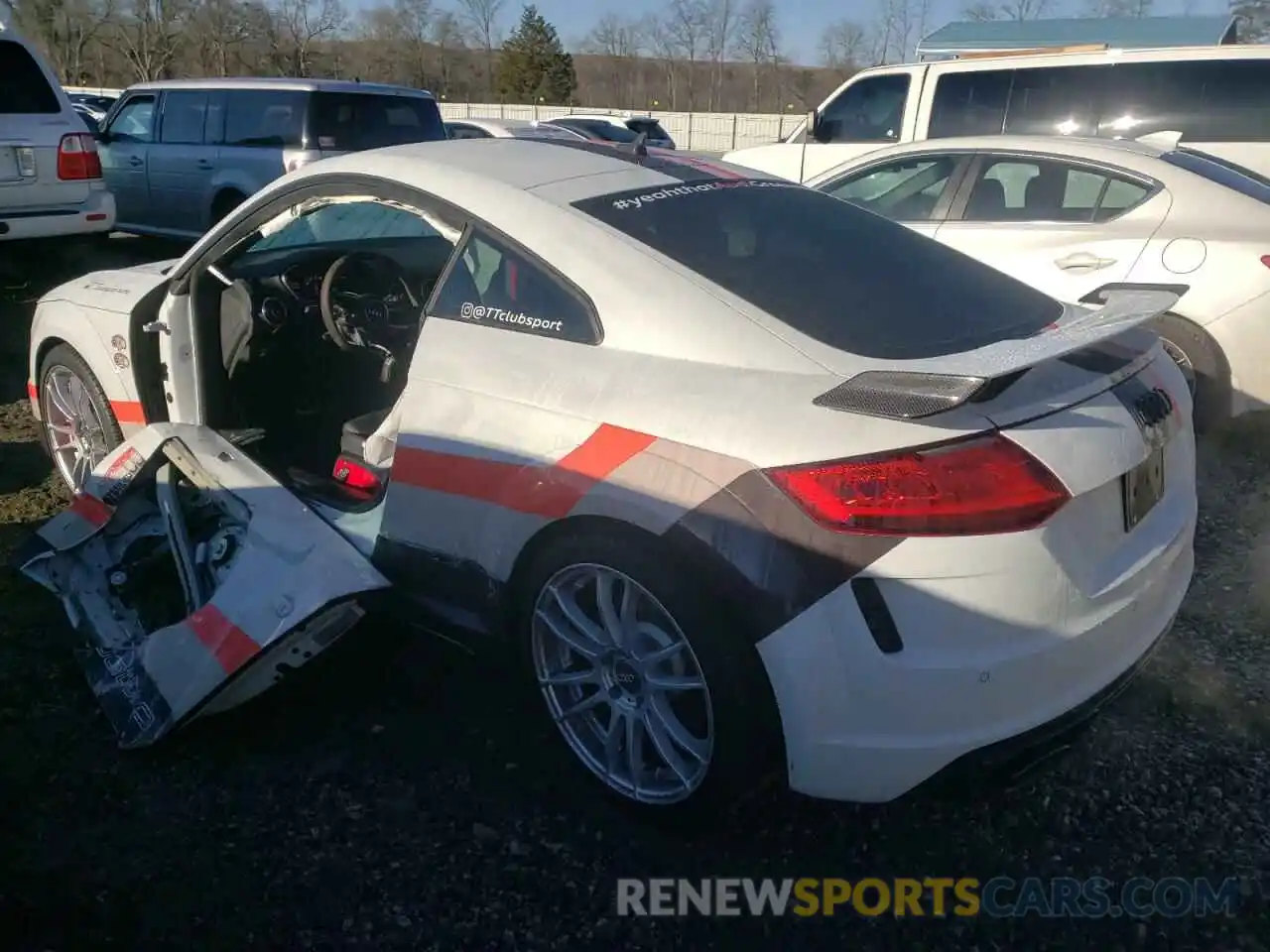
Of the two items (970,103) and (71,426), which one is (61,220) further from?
(970,103)

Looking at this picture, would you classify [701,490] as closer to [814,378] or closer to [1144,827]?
[814,378]

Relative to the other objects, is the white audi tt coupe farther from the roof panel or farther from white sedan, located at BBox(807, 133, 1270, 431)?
the roof panel

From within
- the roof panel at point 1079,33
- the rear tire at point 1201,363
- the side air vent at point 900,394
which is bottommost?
the rear tire at point 1201,363

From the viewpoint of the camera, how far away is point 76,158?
7.35 m

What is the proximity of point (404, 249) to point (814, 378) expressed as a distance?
94.1 inches

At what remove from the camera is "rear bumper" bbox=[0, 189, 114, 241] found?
23.2ft

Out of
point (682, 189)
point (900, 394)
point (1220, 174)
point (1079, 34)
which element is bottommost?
point (900, 394)

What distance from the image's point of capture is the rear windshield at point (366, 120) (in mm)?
9539

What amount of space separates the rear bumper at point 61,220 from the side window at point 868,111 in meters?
5.83

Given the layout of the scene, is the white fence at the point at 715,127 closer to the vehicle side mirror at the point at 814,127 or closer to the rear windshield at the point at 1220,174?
the vehicle side mirror at the point at 814,127

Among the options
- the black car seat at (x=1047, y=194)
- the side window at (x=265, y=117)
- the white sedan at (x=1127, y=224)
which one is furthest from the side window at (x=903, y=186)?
the side window at (x=265, y=117)

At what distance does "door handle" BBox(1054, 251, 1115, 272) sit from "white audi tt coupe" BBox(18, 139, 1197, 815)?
8.11 feet

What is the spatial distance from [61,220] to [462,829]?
6.61 m

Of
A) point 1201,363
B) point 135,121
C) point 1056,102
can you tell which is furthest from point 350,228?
point 135,121
